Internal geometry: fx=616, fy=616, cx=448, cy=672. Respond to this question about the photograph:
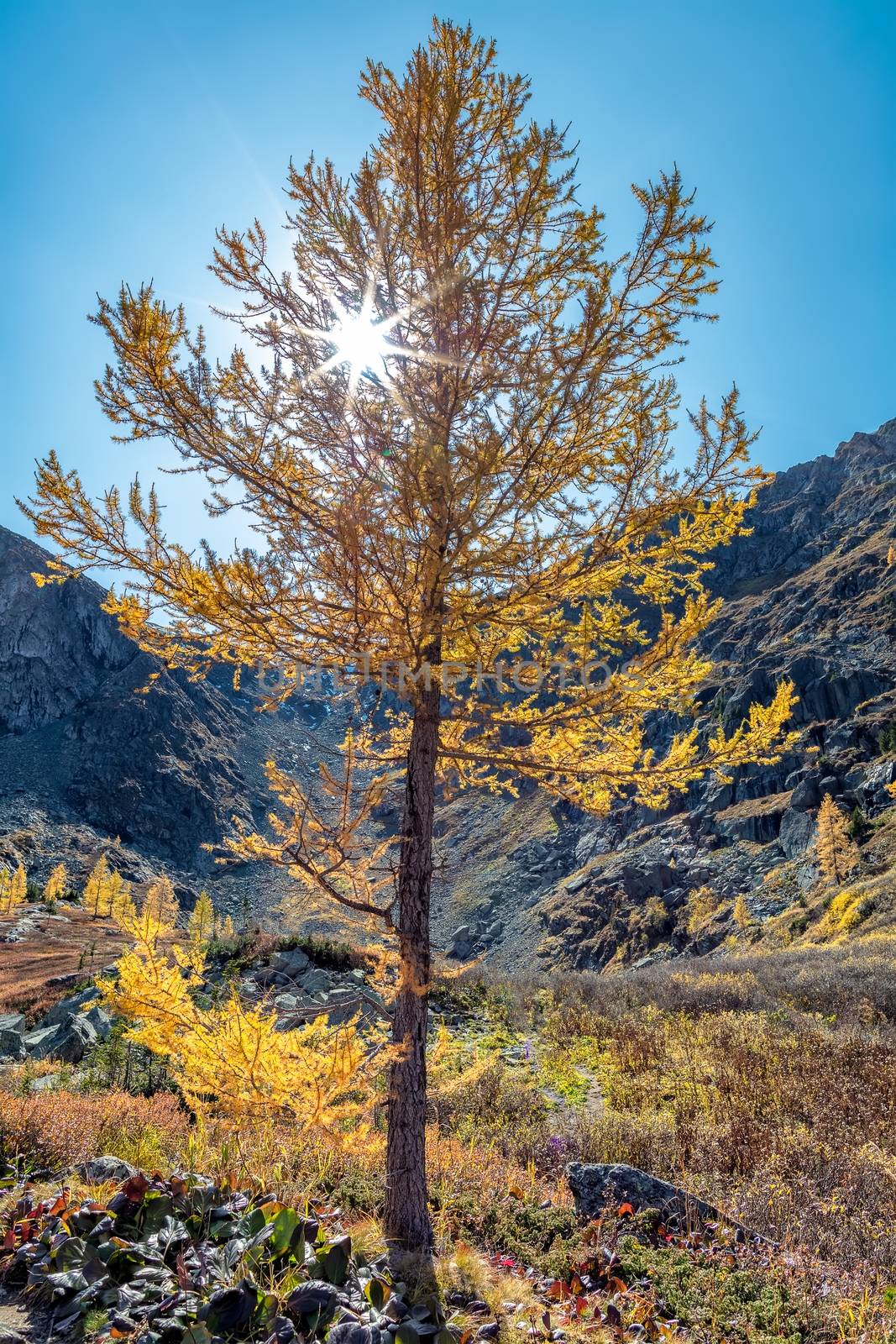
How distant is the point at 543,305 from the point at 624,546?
191 cm

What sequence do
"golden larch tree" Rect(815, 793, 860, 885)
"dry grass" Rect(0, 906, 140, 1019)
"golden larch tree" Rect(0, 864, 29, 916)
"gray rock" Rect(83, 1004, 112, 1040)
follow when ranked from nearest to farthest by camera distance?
"gray rock" Rect(83, 1004, 112, 1040)
"dry grass" Rect(0, 906, 140, 1019)
"golden larch tree" Rect(815, 793, 860, 885)
"golden larch tree" Rect(0, 864, 29, 916)

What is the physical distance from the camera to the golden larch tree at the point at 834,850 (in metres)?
41.1

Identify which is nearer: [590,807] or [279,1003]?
[590,807]

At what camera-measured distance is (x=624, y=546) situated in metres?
4.07

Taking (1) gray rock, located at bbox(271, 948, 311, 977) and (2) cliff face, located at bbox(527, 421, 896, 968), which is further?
(2) cliff face, located at bbox(527, 421, 896, 968)

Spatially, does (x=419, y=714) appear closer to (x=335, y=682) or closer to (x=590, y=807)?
(x=335, y=682)

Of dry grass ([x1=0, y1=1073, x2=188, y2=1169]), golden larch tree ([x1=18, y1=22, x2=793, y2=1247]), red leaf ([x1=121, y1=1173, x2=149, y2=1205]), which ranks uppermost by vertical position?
golden larch tree ([x1=18, y1=22, x2=793, y2=1247])

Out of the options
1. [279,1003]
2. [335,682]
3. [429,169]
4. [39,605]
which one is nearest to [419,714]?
[335,682]

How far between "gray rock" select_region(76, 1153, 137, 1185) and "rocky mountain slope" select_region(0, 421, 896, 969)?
128 inches

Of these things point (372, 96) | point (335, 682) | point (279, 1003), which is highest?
point (372, 96)

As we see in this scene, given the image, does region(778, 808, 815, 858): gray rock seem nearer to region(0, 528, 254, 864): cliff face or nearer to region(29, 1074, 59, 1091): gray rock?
region(29, 1074, 59, 1091): gray rock

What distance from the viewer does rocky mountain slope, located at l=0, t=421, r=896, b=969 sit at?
62.1 metres

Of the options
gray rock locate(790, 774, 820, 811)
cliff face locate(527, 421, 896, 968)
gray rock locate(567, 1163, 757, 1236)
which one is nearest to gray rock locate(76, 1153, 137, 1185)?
gray rock locate(567, 1163, 757, 1236)

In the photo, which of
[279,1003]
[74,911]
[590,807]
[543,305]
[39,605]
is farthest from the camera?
[39,605]
